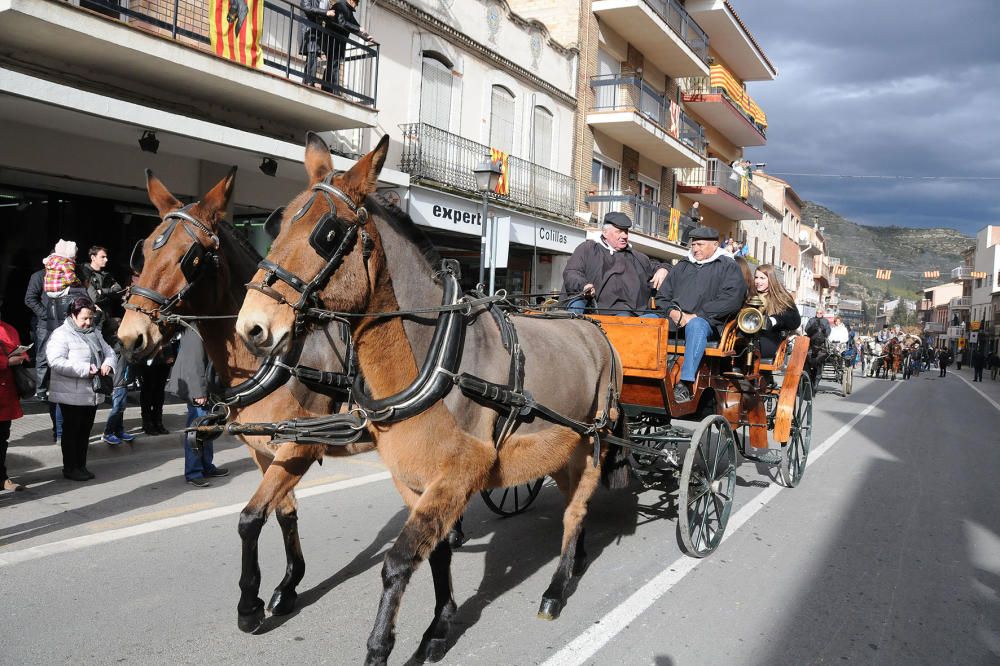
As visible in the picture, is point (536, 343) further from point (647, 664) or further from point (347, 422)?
point (647, 664)

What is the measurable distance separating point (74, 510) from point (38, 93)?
4827 mm

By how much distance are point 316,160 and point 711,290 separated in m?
4.39

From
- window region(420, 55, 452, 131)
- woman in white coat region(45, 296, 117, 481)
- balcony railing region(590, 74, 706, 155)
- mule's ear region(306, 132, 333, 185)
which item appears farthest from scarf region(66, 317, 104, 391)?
balcony railing region(590, 74, 706, 155)

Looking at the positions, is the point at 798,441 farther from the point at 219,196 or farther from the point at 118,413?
the point at 118,413

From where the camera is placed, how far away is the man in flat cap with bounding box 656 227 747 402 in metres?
5.84

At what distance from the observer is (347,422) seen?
345cm

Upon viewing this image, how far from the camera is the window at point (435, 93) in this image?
14422 millimetres

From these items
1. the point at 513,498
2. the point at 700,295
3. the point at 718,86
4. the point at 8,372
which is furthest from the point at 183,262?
the point at 718,86

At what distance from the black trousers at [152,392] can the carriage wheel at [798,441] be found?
23.6 ft

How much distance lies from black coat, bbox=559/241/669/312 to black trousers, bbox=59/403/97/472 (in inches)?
181

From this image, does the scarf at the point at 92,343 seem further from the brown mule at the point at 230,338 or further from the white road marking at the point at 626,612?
the white road marking at the point at 626,612

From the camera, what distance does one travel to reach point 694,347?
5.81m

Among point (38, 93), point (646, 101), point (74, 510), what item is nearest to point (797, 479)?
point (74, 510)

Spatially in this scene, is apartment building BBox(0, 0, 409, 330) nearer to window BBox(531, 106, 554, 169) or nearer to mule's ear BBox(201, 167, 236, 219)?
mule's ear BBox(201, 167, 236, 219)
